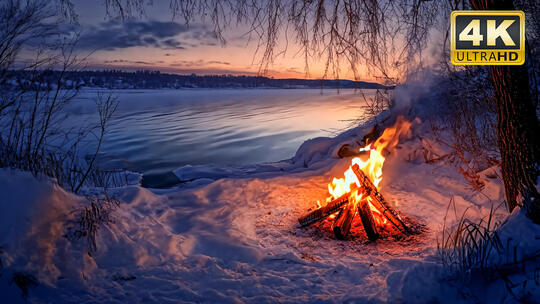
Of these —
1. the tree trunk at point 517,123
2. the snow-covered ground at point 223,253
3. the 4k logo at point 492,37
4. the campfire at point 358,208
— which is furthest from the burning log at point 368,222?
the 4k logo at point 492,37

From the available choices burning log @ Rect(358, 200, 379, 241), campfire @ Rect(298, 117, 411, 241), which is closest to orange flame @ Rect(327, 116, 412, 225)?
campfire @ Rect(298, 117, 411, 241)

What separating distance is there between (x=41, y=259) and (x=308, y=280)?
2.75m

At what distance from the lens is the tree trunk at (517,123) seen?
10.2ft

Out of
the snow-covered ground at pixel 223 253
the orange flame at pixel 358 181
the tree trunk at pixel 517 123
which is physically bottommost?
the snow-covered ground at pixel 223 253

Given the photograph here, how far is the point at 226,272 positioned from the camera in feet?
11.8

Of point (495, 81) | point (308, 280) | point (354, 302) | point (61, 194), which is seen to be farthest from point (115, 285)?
point (495, 81)

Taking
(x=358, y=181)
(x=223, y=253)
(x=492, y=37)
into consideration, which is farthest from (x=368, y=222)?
(x=492, y=37)

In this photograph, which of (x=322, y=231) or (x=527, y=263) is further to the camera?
(x=322, y=231)

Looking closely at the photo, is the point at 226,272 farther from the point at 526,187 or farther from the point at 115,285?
the point at 526,187

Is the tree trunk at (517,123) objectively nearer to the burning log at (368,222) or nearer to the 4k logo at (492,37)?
the 4k logo at (492,37)

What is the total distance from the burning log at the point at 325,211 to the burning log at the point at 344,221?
0.10 m

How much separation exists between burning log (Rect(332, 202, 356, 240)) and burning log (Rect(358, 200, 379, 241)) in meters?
0.15

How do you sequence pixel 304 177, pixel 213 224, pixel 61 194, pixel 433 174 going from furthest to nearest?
pixel 304 177, pixel 433 174, pixel 213 224, pixel 61 194

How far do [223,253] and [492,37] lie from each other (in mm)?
4110
